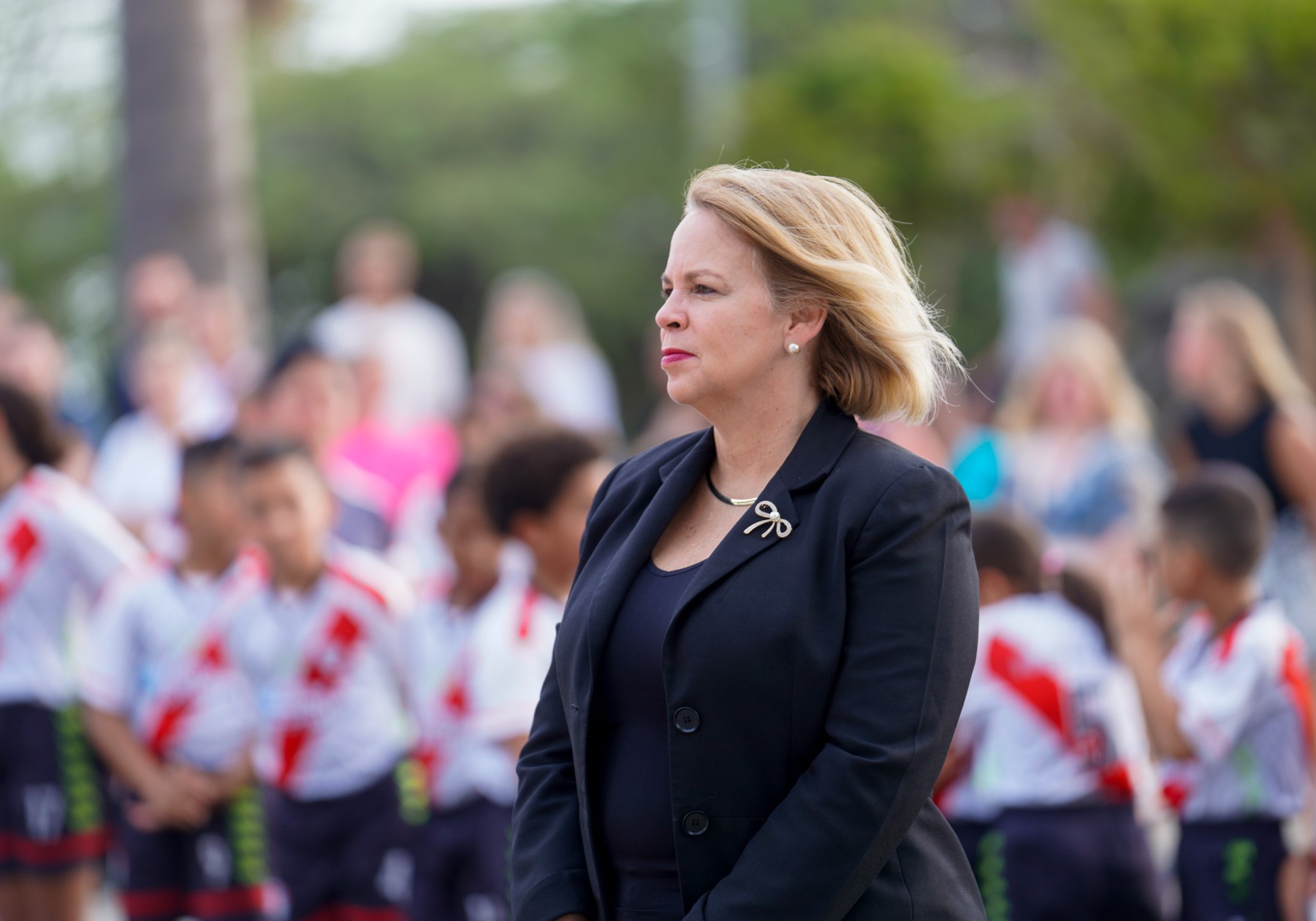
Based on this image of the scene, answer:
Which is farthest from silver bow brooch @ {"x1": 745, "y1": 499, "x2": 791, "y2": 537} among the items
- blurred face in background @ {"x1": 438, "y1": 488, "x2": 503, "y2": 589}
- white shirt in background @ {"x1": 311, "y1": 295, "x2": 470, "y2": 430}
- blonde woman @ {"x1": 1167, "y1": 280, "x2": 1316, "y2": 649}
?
white shirt in background @ {"x1": 311, "y1": 295, "x2": 470, "y2": 430}

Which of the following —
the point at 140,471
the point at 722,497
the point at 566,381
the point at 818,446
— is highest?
the point at 818,446

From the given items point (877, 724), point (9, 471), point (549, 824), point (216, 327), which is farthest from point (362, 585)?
point (216, 327)

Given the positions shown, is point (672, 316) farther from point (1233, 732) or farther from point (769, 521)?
point (1233, 732)

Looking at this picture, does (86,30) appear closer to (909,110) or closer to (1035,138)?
(909,110)

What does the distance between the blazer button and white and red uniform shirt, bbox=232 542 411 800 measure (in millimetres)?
2738

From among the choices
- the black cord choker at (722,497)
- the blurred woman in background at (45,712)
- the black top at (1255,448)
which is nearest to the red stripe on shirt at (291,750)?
the blurred woman in background at (45,712)

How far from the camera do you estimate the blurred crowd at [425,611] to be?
461cm

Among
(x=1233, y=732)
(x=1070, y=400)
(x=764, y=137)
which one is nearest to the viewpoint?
(x=1233, y=732)

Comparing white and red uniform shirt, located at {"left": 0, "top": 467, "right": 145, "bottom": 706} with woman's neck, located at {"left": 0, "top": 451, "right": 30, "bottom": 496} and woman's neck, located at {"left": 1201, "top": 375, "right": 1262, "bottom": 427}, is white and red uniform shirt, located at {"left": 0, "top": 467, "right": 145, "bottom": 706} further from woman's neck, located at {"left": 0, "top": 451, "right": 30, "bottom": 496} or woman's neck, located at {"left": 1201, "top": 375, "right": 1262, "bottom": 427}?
woman's neck, located at {"left": 1201, "top": 375, "right": 1262, "bottom": 427}

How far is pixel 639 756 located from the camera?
8.79 ft

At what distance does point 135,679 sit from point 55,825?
2.19 ft

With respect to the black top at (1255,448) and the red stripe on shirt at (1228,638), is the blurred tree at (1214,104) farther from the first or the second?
the red stripe on shirt at (1228,638)

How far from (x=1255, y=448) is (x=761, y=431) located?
4572mm

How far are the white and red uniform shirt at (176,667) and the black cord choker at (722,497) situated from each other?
2.88 m
